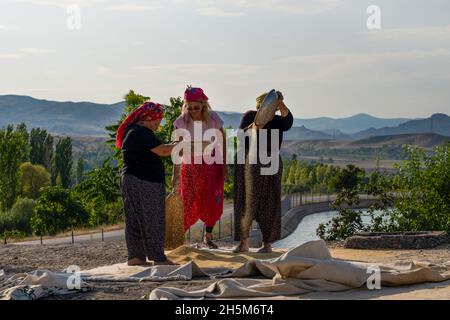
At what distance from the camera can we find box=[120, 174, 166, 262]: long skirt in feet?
28.2

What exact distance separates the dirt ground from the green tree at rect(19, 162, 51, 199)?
118 feet

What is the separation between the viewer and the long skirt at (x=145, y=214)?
8.59 metres

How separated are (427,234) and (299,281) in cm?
442

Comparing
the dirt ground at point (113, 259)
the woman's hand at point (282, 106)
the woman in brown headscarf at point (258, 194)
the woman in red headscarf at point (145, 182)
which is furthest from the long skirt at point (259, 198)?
the woman in red headscarf at point (145, 182)

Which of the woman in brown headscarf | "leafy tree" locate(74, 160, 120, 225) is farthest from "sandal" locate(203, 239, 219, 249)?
"leafy tree" locate(74, 160, 120, 225)

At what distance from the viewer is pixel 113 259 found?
10391 mm

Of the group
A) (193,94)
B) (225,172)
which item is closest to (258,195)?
(225,172)

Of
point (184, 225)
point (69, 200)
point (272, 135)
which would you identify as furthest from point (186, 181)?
point (69, 200)

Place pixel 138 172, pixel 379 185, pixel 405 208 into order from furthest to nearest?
pixel 379 185
pixel 405 208
pixel 138 172

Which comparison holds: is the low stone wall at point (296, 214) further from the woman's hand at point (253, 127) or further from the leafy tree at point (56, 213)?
the woman's hand at point (253, 127)

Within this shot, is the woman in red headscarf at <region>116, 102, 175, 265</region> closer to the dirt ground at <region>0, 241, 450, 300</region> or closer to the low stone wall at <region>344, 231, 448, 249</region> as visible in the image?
the dirt ground at <region>0, 241, 450, 300</region>

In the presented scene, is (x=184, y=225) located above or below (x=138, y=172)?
below

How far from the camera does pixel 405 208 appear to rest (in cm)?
1506
